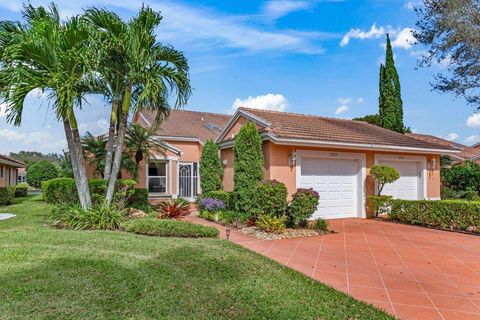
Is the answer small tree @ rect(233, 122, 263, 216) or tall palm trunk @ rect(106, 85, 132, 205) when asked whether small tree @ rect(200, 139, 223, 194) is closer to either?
small tree @ rect(233, 122, 263, 216)

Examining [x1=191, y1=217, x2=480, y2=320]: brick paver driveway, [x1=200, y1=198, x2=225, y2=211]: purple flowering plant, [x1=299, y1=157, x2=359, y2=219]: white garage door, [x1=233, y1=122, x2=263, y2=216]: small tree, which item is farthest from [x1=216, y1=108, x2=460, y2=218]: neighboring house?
[x1=191, y1=217, x2=480, y2=320]: brick paver driveway

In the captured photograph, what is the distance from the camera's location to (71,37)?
390 inches

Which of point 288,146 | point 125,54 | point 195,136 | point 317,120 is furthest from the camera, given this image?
point 195,136

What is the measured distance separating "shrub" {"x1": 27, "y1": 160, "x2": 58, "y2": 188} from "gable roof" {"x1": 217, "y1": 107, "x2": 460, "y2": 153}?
100.0 ft

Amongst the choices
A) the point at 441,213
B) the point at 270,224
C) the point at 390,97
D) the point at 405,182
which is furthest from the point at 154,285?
the point at 390,97

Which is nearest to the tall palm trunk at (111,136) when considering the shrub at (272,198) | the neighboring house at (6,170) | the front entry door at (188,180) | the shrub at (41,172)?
the shrub at (272,198)

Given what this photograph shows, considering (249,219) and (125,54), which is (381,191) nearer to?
(249,219)

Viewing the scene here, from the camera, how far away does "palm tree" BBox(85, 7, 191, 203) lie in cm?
1041

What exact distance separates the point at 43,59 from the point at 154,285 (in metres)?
8.32

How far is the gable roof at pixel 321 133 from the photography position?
41.9ft

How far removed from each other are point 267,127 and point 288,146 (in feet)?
3.89

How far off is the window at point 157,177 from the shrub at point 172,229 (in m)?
12.1

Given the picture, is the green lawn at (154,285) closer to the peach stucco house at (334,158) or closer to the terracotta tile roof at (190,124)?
the peach stucco house at (334,158)

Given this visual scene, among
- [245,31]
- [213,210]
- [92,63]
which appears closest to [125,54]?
[92,63]
